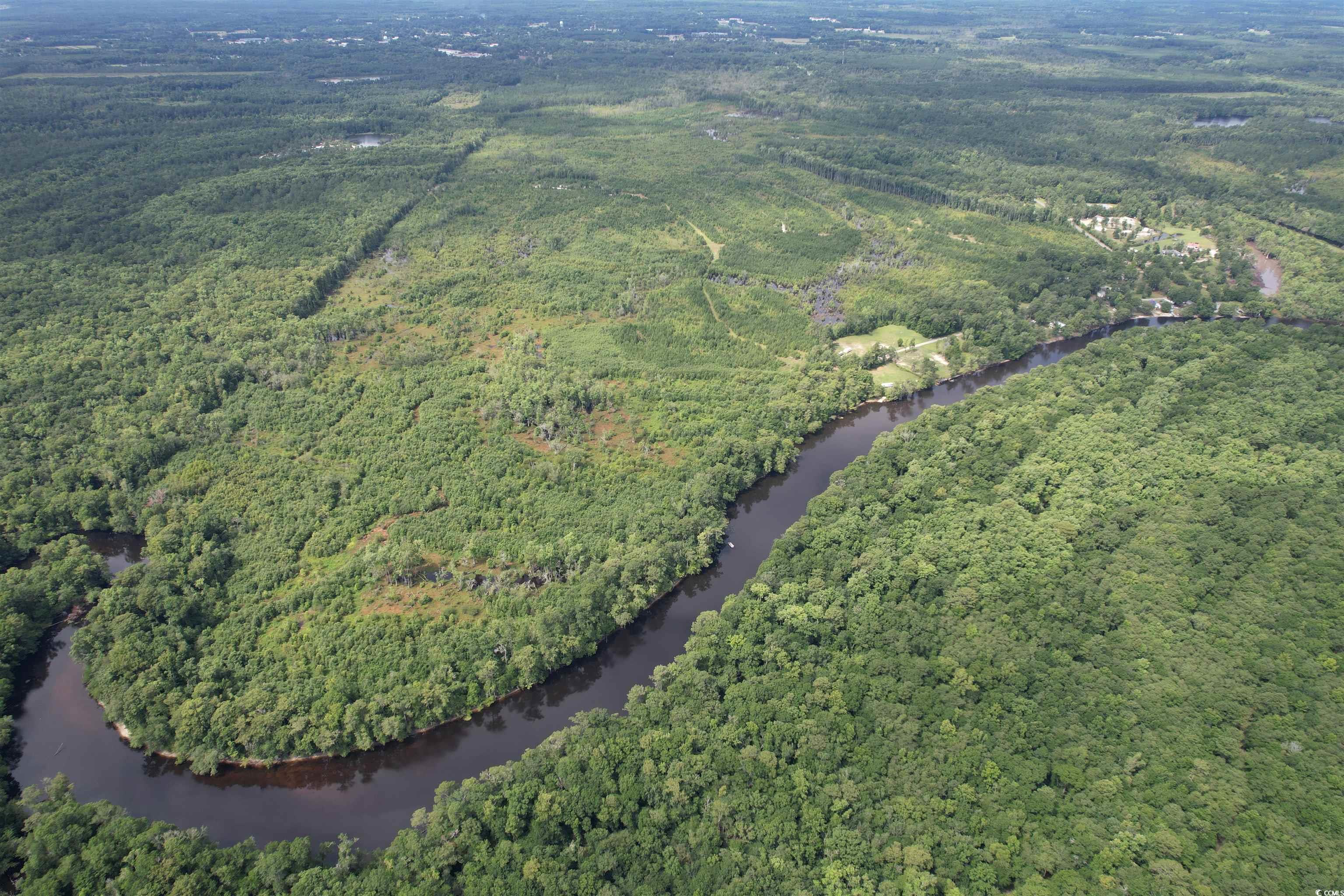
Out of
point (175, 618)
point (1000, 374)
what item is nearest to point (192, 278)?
point (175, 618)

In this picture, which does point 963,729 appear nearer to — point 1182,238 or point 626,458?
point 626,458

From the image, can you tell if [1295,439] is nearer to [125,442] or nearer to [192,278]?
[125,442]

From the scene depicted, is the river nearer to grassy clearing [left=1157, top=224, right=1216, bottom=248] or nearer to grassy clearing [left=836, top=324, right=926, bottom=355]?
grassy clearing [left=836, top=324, right=926, bottom=355]

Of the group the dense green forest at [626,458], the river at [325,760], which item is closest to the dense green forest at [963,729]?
the dense green forest at [626,458]

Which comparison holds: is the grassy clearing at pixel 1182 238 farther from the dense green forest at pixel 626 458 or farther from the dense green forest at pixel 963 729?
the dense green forest at pixel 963 729

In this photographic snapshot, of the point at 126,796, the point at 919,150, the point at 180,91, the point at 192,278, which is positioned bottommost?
the point at 126,796

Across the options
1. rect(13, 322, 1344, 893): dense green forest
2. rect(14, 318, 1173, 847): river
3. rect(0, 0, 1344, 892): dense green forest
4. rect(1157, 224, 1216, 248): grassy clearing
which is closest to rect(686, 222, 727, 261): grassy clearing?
rect(0, 0, 1344, 892): dense green forest
